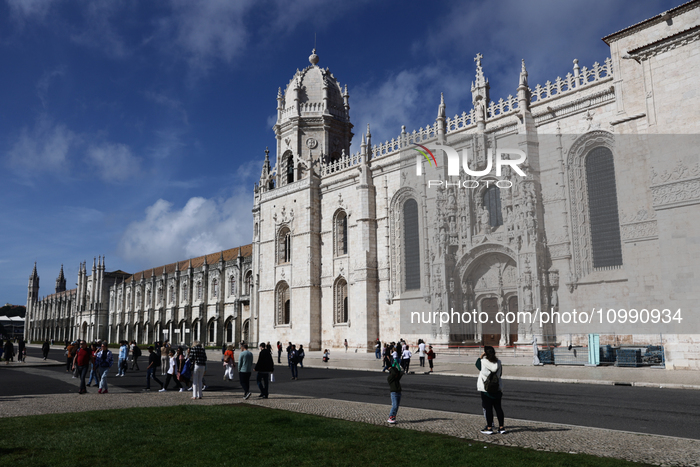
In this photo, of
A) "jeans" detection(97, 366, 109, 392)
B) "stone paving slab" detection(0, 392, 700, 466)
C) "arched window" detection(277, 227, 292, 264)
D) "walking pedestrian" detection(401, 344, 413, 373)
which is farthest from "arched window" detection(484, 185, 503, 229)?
"jeans" detection(97, 366, 109, 392)

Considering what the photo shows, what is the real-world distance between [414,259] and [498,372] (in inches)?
1027

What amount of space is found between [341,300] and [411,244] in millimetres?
7525

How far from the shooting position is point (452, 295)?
30938 millimetres

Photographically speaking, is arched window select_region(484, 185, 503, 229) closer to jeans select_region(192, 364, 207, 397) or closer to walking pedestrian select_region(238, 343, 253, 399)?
walking pedestrian select_region(238, 343, 253, 399)

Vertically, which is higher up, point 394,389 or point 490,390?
point 490,390

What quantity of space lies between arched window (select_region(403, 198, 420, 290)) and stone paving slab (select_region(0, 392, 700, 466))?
2066cm

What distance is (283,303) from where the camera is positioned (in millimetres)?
43406

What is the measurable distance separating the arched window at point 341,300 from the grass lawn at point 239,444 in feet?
93.1

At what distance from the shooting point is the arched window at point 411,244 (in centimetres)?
3456

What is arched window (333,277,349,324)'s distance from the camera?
3869 cm

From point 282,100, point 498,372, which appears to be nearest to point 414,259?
point 282,100

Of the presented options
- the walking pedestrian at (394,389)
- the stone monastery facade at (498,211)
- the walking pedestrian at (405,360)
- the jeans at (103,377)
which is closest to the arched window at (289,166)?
the stone monastery facade at (498,211)

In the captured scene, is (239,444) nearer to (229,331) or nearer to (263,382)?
(263,382)

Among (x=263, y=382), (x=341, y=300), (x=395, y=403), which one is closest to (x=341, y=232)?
(x=341, y=300)
